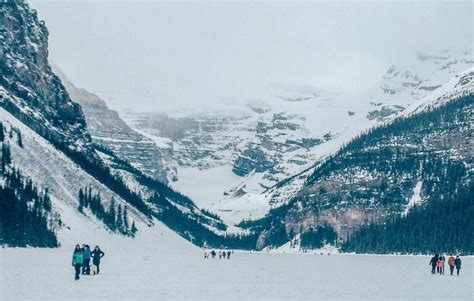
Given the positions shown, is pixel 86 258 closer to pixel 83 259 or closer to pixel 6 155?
pixel 83 259

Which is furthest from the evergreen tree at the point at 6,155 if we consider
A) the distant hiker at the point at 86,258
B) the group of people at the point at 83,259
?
the distant hiker at the point at 86,258

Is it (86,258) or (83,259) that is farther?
(86,258)

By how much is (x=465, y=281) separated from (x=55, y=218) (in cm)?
12532

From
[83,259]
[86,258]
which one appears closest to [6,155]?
[86,258]

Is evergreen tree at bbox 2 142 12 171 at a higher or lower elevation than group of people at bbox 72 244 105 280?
higher

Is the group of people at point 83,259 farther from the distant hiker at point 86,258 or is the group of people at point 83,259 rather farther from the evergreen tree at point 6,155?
the evergreen tree at point 6,155

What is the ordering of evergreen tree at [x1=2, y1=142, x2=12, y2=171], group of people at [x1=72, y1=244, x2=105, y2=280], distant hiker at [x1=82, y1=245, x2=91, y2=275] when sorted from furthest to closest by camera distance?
evergreen tree at [x1=2, y1=142, x2=12, y2=171] < distant hiker at [x1=82, y1=245, x2=91, y2=275] < group of people at [x1=72, y1=244, x2=105, y2=280]

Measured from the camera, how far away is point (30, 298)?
53688 mm

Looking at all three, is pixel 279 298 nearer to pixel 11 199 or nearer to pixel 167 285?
pixel 167 285

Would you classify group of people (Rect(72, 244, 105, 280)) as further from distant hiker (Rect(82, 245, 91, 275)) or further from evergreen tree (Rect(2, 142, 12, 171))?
evergreen tree (Rect(2, 142, 12, 171))

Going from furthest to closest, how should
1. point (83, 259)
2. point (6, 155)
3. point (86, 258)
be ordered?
point (6, 155)
point (86, 258)
point (83, 259)

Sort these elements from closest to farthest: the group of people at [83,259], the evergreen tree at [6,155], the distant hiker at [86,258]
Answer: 1. the group of people at [83,259]
2. the distant hiker at [86,258]
3. the evergreen tree at [6,155]

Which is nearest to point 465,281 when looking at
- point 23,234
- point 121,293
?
point 121,293

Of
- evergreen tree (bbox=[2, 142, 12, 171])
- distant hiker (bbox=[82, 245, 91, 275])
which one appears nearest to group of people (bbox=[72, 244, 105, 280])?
distant hiker (bbox=[82, 245, 91, 275])
